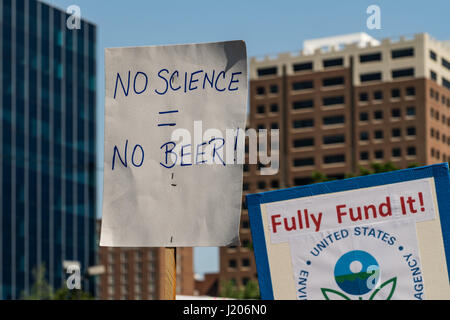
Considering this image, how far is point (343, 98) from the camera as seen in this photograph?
566 ft

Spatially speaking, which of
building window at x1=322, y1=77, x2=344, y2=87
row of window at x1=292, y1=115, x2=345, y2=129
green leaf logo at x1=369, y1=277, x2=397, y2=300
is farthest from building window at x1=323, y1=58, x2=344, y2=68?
green leaf logo at x1=369, y1=277, x2=397, y2=300

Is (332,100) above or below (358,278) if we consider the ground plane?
A: above

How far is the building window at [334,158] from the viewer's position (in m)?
172

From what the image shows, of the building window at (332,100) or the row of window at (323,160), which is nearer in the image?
the row of window at (323,160)

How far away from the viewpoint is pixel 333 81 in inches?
6841

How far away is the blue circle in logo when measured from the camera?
242 inches

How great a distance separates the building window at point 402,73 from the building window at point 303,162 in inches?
774

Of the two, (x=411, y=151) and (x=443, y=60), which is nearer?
(x=411, y=151)

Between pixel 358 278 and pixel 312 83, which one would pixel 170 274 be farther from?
pixel 312 83

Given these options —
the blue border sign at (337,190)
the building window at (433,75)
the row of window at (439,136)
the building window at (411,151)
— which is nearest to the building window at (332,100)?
the building window at (411,151)

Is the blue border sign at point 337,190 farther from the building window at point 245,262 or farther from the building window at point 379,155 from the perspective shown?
the building window at point 245,262

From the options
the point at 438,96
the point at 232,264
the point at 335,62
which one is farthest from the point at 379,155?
the point at 232,264

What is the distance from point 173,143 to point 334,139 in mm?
167419
